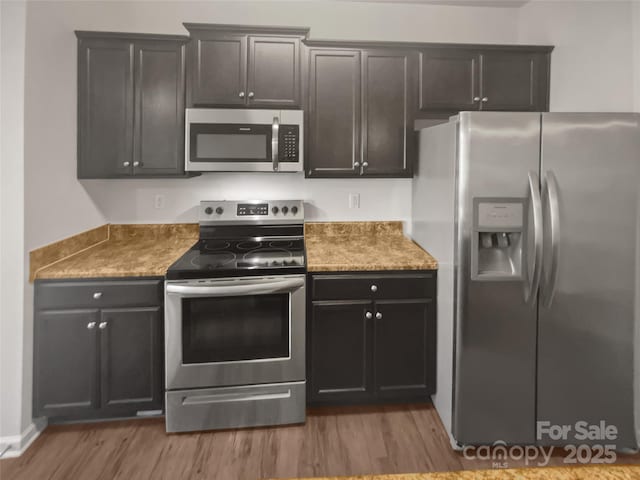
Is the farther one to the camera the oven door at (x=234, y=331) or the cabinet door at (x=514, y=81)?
the cabinet door at (x=514, y=81)

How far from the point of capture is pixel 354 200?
300 cm

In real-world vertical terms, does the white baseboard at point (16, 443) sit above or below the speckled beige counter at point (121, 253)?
below

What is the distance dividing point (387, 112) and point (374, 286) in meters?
1.18

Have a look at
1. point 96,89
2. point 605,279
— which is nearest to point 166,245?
point 96,89

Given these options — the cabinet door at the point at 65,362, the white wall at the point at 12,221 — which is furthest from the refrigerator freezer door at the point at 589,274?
the white wall at the point at 12,221

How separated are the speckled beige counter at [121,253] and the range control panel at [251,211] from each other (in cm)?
20

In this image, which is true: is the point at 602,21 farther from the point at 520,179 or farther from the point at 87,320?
the point at 87,320

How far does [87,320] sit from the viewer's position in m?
2.15

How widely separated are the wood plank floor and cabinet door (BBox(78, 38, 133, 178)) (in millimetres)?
1579

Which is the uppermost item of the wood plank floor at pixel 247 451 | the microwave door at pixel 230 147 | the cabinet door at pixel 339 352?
the microwave door at pixel 230 147

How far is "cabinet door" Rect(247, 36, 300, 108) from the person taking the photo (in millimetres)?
2559

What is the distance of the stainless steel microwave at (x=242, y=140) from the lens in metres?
2.51

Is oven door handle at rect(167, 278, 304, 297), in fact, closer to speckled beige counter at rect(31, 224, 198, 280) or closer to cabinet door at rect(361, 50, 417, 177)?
speckled beige counter at rect(31, 224, 198, 280)

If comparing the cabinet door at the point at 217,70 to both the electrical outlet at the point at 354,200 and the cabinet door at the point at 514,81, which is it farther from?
the cabinet door at the point at 514,81
